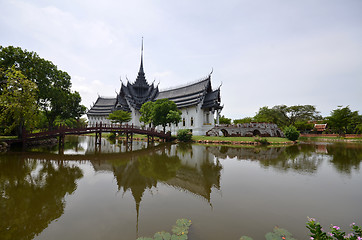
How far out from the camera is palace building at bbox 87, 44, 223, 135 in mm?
34188

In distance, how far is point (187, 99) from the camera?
3769 cm

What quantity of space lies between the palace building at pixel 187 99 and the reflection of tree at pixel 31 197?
90.0 ft

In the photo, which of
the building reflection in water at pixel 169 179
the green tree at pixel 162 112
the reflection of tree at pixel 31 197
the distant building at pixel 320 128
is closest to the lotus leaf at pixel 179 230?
the building reflection in water at pixel 169 179

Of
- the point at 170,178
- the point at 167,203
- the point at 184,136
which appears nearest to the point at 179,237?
the point at 167,203

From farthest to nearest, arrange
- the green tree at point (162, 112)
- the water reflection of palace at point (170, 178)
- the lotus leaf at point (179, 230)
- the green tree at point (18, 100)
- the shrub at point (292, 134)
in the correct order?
the shrub at point (292, 134) → the green tree at point (162, 112) → the green tree at point (18, 100) → the water reflection of palace at point (170, 178) → the lotus leaf at point (179, 230)

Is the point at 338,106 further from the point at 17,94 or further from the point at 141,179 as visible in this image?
the point at 17,94

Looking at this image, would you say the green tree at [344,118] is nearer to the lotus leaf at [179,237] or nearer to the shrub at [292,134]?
the shrub at [292,134]

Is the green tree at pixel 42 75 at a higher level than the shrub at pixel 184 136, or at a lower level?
higher

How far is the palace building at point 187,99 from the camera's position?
112 ft

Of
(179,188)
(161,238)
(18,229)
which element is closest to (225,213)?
(161,238)

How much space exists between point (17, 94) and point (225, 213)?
61.7 feet

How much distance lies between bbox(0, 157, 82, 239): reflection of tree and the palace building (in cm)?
2743

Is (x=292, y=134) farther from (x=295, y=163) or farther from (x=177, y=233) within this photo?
(x=177, y=233)

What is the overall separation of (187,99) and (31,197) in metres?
33.4
